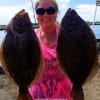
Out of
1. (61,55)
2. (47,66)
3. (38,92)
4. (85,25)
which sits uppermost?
(85,25)

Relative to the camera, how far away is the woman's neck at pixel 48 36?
15.6ft

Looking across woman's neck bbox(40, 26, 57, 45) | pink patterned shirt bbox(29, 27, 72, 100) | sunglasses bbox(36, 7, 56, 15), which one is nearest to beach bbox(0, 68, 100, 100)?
pink patterned shirt bbox(29, 27, 72, 100)

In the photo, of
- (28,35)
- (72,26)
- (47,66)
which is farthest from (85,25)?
(47,66)

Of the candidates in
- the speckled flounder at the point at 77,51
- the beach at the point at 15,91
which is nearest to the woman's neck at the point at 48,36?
the speckled flounder at the point at 77,51

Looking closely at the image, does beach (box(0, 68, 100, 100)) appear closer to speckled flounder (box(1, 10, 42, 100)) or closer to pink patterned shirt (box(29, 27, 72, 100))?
pink patterned shirt (box(29, 27, 72, 100))

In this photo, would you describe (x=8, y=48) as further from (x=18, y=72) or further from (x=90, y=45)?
(x=90, y=45)

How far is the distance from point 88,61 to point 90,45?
0.15 metres

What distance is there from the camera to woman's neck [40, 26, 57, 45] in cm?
475

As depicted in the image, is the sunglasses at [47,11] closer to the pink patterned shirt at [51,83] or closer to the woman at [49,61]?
the woman at [49,61]

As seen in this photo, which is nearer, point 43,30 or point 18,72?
point 18,72

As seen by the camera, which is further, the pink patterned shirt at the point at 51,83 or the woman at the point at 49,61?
the pink patterned shirt at the point at 51,83

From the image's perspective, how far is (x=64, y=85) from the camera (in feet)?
15.9

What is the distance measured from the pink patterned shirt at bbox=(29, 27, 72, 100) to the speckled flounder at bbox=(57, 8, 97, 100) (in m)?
0.60

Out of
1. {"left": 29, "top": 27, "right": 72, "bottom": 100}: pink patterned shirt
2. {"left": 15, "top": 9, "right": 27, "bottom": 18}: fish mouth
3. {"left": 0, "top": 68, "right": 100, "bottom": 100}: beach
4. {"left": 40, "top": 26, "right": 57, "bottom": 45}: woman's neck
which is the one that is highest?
{"left": 15, "top": 9, "right": 27, "bottom": 18}: fish mouth
